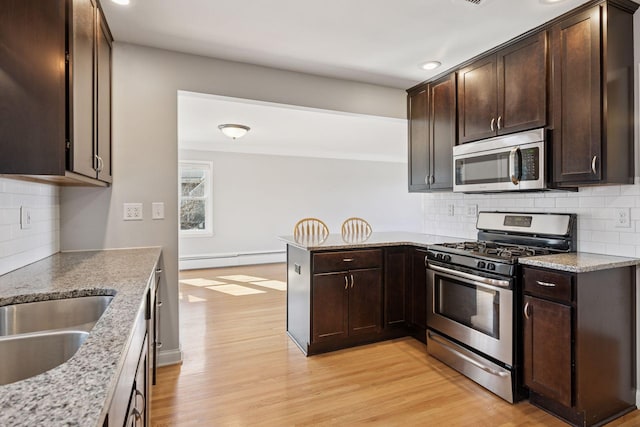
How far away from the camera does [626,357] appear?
2061mm

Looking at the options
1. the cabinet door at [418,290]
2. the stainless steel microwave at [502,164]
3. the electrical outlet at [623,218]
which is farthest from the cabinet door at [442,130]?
the electrical outlet at [623,218]

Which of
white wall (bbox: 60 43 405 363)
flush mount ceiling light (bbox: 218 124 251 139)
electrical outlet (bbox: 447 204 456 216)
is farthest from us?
flush mount ceiling light (bbox: 218 124 251 139)

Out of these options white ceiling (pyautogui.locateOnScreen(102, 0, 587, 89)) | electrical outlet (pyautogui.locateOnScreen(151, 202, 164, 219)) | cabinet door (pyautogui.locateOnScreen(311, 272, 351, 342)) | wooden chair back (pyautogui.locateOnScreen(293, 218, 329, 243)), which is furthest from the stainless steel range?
electrical outlet (pyautogui.locateOnScreen(151, 202, 164, 219))

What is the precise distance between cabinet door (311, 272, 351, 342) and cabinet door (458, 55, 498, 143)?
1.52m

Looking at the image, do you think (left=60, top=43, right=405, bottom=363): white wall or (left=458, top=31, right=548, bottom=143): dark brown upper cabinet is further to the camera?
(left=60, top=43, right=405, bottom=363): white wall

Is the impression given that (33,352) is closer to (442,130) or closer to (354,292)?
(354,292)

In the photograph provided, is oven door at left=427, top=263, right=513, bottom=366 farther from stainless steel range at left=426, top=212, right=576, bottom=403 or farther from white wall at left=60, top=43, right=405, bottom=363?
white wall at left=60, top=43, right=405, bottom=363

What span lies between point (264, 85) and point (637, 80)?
2560mm

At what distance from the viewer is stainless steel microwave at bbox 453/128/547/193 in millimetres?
2266

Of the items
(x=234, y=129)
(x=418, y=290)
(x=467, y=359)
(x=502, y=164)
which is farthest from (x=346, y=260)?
(x=234, y=129)

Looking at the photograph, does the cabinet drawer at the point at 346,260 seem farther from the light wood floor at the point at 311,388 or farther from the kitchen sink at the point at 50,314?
the kitchen sink at the point at 50,314

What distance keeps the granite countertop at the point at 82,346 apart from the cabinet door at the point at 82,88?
0.50 metres

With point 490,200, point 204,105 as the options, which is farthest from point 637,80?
point 204,105

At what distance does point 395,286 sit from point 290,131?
331cm
